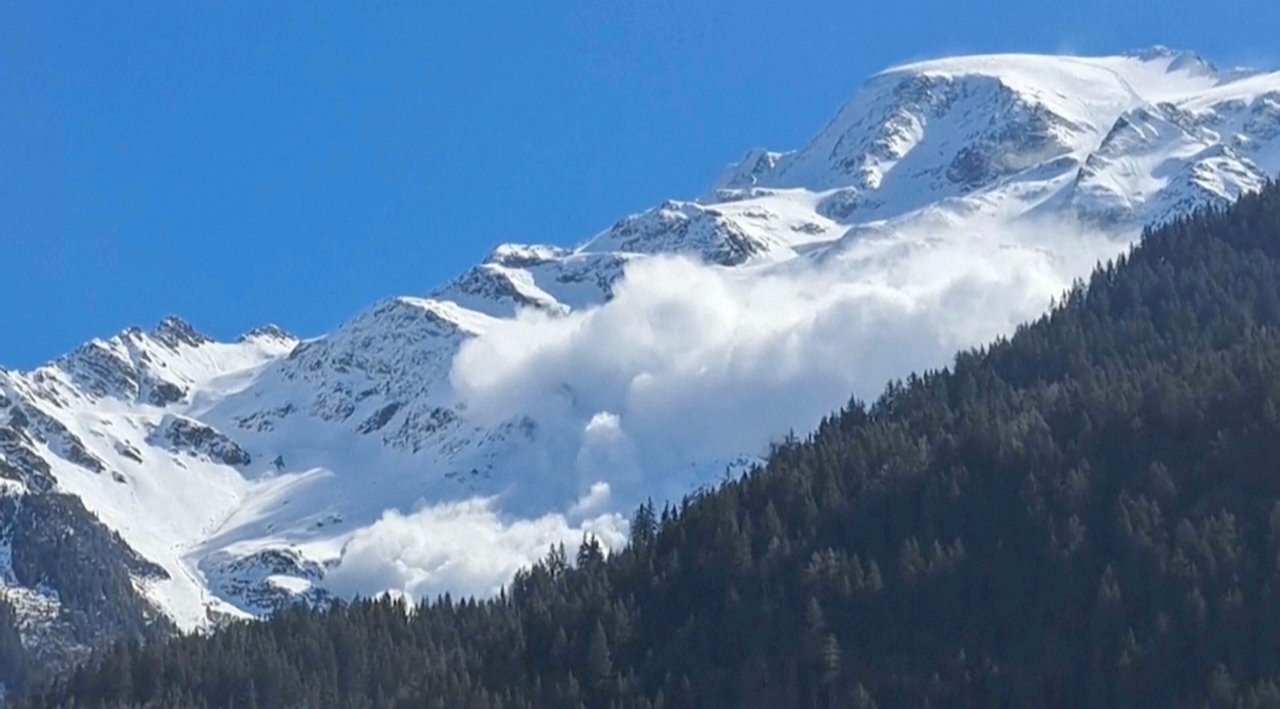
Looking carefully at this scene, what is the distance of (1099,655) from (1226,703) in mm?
16326

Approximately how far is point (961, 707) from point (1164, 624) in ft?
54.4

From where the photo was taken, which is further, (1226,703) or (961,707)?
(961,707)

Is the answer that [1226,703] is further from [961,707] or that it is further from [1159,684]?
[961,707]

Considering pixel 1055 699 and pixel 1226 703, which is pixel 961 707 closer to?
pixel 1055 699

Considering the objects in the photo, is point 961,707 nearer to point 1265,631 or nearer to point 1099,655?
point 1099,655

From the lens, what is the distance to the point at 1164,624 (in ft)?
651

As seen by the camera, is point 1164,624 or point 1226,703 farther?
point 1164,624

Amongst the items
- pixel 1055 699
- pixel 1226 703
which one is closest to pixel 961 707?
pixel 1055 699

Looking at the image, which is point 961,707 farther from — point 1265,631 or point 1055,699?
Result: point 1265,631

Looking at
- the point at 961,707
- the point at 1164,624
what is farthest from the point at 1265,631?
the point at 961,707

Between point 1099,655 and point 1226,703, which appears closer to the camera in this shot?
point 1226,703

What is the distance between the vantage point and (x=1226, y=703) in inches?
7219

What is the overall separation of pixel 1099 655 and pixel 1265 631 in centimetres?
1246

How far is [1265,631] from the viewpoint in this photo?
637 ft
